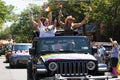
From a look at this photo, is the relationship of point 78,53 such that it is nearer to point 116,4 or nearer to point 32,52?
point 32,52

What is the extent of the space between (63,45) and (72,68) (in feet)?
3.68

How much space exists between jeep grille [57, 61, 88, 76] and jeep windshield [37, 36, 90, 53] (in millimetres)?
886

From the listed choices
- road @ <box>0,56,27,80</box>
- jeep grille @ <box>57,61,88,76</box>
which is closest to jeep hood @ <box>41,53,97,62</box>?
jeep grille @ <box>57,61,88,76</box>

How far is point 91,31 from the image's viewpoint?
6631 cm

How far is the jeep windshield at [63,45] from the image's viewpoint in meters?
11.2

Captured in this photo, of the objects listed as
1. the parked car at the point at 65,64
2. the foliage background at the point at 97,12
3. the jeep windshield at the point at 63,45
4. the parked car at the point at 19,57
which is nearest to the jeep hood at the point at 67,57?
the parked car at the point at 65,64

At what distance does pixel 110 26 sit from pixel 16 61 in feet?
68.2

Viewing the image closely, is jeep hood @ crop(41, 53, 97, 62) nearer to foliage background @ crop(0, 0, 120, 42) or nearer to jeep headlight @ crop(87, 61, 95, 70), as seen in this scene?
jeep headlight @ crop(87, 61, 95, 70)

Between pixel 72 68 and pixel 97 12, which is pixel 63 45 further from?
pixel 97 12

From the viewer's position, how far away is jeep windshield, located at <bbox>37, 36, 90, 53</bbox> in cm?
1120

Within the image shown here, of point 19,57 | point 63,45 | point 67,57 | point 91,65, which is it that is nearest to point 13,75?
point 19,57

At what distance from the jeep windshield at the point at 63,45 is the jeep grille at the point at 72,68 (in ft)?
2.91

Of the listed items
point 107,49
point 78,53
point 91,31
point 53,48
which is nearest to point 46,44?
point 53,48

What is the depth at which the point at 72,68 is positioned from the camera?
1029cm
